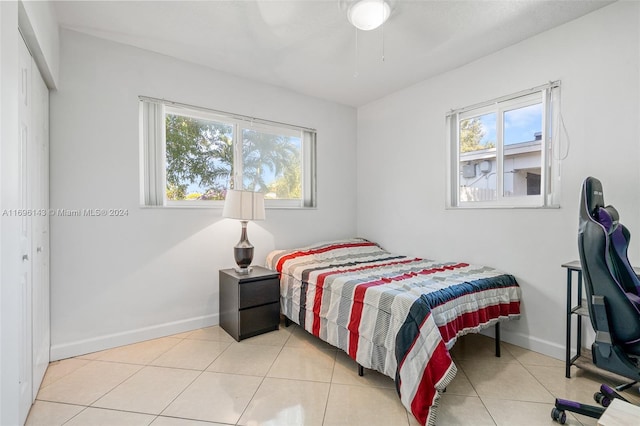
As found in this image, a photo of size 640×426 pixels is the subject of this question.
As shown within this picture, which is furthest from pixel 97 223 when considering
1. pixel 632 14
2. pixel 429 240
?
pixel 632 14

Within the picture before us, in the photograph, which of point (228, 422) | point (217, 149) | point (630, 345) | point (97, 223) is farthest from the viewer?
point (217, 149)

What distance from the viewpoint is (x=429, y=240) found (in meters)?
3.11

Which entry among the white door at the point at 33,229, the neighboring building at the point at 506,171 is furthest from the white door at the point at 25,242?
the neighboring building at the point at 506,171

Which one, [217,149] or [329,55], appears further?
[217,149]

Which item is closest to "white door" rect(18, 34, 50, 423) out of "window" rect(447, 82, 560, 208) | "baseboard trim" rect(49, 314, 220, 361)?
"baseboard trim" rect(49, 314, 220, 361)

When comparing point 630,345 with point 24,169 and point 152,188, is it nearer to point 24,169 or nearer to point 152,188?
point 24,169

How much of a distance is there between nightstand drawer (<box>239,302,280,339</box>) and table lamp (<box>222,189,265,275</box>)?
Result: 0.35m

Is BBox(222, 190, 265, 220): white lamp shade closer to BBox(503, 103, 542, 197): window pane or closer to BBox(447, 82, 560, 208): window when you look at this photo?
BBox(447, 82, 560, 208): window

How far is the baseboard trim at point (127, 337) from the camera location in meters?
2.22

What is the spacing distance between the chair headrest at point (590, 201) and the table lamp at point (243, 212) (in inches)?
88.8

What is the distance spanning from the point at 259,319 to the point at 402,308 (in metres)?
1.41

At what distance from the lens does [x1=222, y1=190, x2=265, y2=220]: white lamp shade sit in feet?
8.60

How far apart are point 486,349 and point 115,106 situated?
143 inches

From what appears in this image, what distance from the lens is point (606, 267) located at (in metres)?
1.30
